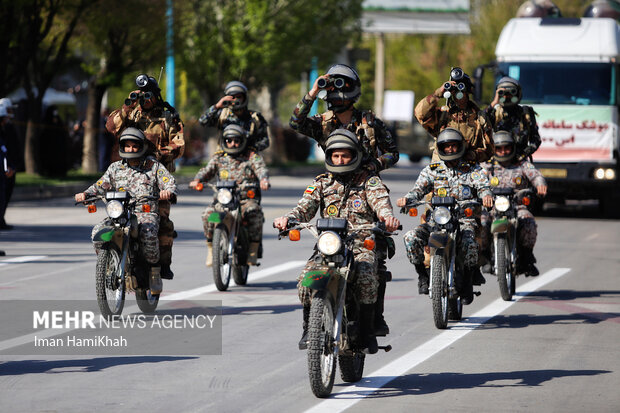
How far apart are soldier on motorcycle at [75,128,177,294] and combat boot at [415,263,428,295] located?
223 centimetres

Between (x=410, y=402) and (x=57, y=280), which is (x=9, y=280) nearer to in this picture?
(x=57, y=280)

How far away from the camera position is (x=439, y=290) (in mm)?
9906

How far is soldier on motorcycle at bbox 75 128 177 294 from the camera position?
1059 centimetres

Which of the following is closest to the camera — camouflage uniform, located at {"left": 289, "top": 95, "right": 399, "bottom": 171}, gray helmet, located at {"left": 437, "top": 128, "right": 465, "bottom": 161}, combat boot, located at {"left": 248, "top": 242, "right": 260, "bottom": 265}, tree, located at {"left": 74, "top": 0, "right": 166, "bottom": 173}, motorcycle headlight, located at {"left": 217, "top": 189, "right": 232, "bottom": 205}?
camouflage uniform, located at {"left": 289, "top": 95, "right": 399, "bottom": 171}

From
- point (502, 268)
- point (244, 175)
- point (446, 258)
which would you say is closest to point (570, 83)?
point (244, 175)

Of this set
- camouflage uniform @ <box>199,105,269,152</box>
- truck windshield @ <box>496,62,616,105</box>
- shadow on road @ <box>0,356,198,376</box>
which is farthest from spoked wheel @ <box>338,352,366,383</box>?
truck windshield @ <box>496,62,616,105</box>

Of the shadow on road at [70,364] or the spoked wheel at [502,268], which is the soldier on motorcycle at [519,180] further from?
the shadow on road at [70,364]

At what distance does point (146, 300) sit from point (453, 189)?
2.89 metres

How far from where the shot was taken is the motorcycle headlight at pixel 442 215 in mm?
10117

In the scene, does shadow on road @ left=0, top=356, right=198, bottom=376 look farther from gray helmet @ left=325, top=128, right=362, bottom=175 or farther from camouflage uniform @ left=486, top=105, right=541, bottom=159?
camouflage uniform @ left=486, top=105, right=541, bottom=159

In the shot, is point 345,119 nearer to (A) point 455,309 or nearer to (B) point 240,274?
(A) point 455,309

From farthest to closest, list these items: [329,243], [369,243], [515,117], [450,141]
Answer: [515,117] → [450,141] → [369,243] → [329,243]

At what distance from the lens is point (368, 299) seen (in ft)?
25.2

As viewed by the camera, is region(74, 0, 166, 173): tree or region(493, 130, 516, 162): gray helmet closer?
region(493, 130, 516, 162): gray helmet
